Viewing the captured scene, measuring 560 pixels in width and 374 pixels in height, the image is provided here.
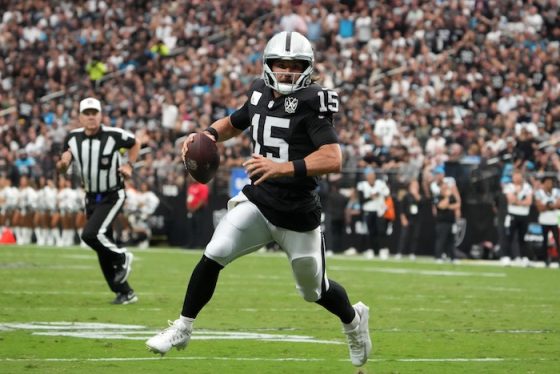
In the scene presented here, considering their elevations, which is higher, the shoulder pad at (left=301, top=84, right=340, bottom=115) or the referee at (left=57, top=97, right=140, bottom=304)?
the shoulder pad at (left=301, top=84, right=340, bottom=115)

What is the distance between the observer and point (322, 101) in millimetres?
7410

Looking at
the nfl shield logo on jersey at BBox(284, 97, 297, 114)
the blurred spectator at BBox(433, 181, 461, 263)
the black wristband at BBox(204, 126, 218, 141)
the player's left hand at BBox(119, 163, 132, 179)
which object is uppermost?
the nfl shield logo on jersey at BBox(284, 97, 297, 114)

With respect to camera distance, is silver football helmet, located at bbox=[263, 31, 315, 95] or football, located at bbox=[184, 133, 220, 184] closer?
silver football helmet, located at bbox=[263, 31, 315, 95]

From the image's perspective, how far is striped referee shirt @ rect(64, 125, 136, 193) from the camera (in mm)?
13000

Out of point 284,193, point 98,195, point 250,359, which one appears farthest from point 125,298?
point 284,193

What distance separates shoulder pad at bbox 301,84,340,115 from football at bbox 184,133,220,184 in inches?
27.6

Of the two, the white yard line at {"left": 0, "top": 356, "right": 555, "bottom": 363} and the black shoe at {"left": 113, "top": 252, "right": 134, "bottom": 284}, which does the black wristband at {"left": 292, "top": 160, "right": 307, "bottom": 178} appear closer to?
the white yard line at {"left": 0, "top": 356, "right": 555, "bottom": 363}

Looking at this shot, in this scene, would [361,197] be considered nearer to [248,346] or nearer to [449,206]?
[449,206]

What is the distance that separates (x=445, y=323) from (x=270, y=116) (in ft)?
13.1

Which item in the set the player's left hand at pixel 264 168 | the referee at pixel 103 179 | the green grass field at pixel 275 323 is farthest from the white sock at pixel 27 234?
the player's left hand at pixel 264 168

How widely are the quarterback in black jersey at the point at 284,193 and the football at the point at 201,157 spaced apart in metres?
0.28

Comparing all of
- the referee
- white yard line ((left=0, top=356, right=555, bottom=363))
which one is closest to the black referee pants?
the referee

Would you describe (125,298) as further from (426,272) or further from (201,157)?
(426,272)

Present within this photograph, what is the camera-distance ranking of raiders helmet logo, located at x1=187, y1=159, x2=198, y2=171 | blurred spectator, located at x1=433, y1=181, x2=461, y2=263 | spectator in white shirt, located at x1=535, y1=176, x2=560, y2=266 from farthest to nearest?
blurred spectator, located at x1=433, y1=181, x2=461, y2=263 < spectator in white shirt, located at x1=535, y1=176, x2=560, y2=266 < raiders helmet logo, located at x1=187, y1=159, x2=198, y2=171
